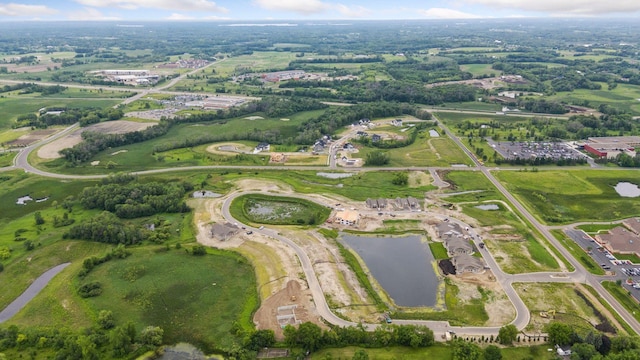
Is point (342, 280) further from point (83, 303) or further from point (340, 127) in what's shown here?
point (340, 127)

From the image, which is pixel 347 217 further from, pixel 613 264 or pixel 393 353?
pixel 613 264

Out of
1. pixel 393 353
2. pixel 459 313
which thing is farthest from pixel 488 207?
pixel 393 353

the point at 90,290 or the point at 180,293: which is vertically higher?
the point at 90,290

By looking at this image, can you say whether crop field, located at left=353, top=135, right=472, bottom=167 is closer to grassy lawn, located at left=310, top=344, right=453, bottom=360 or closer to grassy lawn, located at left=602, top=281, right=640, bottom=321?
grassy lawn, located at left=602, top=281, right=640, bottom=321

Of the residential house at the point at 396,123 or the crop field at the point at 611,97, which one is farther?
the crop field at the point at 611,97

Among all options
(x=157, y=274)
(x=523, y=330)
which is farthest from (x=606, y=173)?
(x=157, y=274)

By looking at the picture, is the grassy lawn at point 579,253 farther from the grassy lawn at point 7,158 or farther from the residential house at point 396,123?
the grassy lawn at point 7,158

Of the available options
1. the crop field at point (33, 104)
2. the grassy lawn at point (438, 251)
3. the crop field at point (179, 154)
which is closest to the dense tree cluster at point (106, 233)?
the crop field at point (179, 154)
